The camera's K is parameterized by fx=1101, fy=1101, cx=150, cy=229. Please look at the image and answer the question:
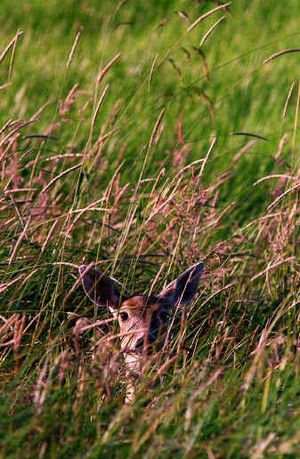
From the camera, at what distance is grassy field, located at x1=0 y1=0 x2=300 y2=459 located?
4.34m

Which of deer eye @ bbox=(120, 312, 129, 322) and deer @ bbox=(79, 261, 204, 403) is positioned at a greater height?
deer @ bbox=(79, 261, 204, 403)

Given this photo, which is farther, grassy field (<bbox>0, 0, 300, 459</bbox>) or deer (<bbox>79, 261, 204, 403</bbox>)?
deer (<bbox>79, 261, 204, 403</bbox>)

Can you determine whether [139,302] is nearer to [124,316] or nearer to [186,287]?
[124,316]

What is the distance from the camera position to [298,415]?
14.1ft

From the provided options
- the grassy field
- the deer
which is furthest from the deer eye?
the grassy field

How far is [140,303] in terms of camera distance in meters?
5.70

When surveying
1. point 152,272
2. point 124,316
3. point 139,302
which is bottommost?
point 152,272

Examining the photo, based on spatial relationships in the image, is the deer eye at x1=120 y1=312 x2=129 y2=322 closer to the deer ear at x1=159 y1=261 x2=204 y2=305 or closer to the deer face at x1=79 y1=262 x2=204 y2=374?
the deer face at x1=79 y1=262 x2=204 y2=374

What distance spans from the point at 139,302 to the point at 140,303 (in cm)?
2

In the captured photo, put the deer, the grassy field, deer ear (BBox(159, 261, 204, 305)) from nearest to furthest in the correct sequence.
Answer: the grassy field, the deer, deer ear (BBox(159, 261, 204, 305))

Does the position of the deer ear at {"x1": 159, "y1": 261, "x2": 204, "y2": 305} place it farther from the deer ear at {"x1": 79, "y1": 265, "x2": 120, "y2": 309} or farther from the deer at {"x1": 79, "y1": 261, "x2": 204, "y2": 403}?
the deer ear at {"x1": 79, "y1": 265, "x2": 120, "y2": 309}

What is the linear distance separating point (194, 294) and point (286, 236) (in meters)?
0.76

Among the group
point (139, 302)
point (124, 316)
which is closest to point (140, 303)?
point (139, 302)

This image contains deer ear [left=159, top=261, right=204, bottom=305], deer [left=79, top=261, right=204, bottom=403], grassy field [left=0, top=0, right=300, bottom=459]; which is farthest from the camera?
deer ear [left=159, top=261, right=204, bottom=305]
